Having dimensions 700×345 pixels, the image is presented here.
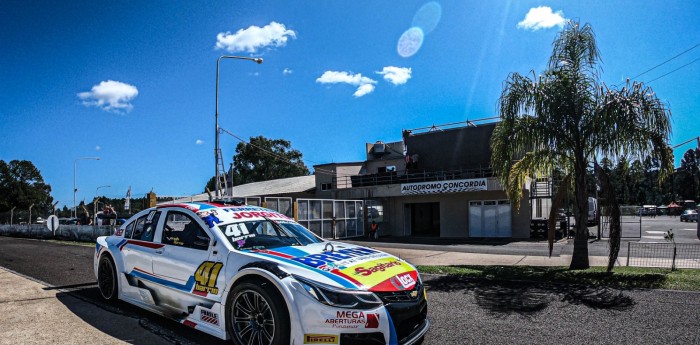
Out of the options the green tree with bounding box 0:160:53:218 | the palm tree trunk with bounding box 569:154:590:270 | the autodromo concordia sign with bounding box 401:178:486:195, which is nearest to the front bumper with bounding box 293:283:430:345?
the palm tree trunk with bounding box 569:154:590:270

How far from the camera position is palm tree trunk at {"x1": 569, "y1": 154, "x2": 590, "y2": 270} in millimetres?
10011

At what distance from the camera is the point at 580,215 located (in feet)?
32.9

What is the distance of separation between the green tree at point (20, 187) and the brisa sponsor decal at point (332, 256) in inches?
2802

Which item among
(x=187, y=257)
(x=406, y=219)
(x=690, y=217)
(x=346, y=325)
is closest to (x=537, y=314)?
(x=346, y=325)

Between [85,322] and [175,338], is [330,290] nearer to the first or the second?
[175,338]

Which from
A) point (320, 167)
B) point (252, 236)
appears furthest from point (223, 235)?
point (320, 167)

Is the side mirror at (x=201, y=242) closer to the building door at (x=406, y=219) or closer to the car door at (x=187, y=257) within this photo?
the car door at (x=187, y=257)

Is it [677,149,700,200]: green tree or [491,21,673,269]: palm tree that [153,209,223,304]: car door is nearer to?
[491,21,673,269]: palm tree

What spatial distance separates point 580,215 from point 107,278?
979 cm

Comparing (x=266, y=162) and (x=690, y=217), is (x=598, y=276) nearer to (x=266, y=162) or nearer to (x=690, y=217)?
(x=690, y=217)

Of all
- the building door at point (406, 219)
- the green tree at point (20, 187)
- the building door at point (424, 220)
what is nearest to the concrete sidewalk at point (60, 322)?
the building door at point (406, 219)

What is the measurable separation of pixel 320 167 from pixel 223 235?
29.7 metres

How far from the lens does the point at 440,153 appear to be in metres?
29.5

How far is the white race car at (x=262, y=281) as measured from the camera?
3.67m
